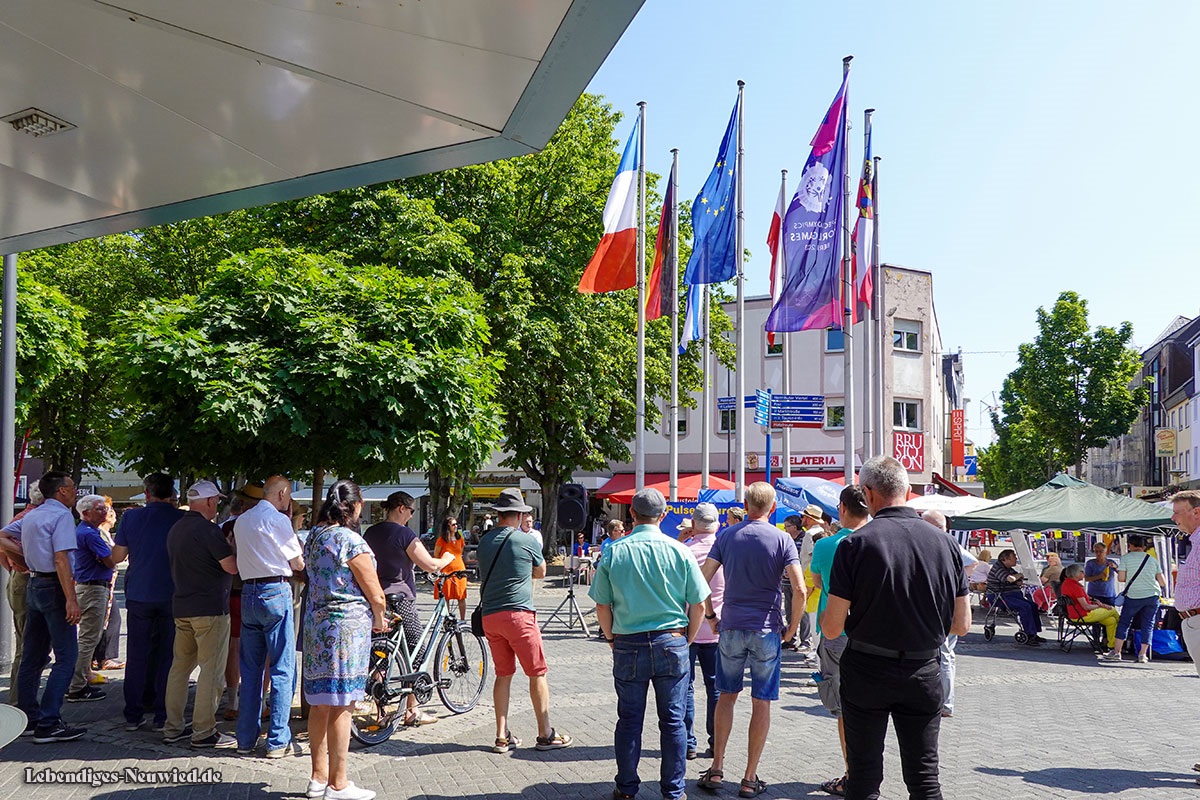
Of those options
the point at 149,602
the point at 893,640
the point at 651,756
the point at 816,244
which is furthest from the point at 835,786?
the point at 816,244

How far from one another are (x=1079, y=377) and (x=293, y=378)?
132 feet

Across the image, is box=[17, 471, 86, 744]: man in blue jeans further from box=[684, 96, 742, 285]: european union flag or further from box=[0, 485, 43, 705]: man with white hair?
box=[684, 96, 742, 285]: european union flag

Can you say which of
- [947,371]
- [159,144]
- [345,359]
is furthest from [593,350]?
[947,371]

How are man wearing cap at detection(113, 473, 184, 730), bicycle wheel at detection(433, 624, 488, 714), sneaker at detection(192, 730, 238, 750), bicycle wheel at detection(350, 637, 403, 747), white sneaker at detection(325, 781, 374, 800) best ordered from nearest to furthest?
white sneaker at detection(325, 781, 374, 800), sneaker at detection(192, 730, 238, 750), bicycle wheel at detection(350, 637, 403, 747), man wearing cap at detection(113, 473, 184, 730), bicycle wheel at detection(433, 624, 488, 714)

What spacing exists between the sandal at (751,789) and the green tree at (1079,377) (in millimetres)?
39971

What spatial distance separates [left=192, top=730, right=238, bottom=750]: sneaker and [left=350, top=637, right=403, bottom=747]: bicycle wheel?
0.87 meters

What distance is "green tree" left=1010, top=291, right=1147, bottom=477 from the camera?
136 ft

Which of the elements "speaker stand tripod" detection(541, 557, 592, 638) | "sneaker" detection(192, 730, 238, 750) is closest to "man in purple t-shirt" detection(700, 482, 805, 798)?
"sneaker" detection(192, 730, 238, 750)

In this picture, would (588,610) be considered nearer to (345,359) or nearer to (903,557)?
(345,359)

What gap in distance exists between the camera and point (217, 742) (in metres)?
7.32

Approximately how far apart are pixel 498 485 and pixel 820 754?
3926cm

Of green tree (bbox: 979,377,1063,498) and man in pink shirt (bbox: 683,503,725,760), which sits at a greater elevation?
green tree (bbox: 979,377,1063,498)

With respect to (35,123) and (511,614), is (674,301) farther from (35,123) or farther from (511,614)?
(35,123)

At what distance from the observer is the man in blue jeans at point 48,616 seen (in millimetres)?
7457
